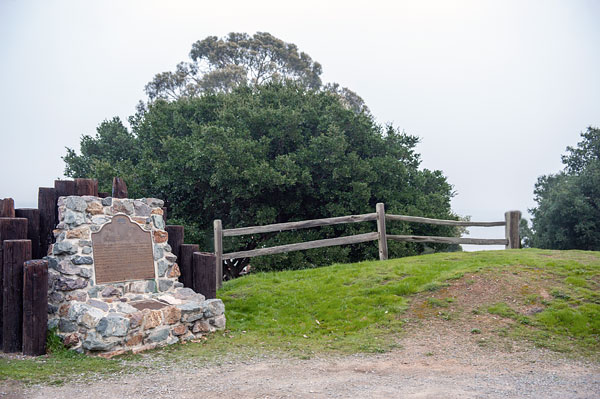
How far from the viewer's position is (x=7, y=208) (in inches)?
275

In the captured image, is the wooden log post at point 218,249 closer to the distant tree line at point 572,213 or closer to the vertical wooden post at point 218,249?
the vertical wooden post at point 218,249

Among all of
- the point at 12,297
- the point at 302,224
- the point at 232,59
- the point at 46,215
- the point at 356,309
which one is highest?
the point at 232,59

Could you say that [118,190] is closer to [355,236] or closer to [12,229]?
[12,229]

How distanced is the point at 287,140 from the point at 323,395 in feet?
33.4

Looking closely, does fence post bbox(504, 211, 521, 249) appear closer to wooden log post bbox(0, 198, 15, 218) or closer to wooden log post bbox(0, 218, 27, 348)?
wooden log post bbox(0, 218, 27, 348)

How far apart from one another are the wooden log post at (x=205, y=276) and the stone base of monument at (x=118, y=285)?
0.68ft

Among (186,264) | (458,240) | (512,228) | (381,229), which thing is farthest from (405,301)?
(512,228)

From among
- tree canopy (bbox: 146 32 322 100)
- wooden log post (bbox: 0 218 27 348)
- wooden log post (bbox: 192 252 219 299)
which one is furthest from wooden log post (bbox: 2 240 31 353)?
tree canopy (bbox: 146 32 322 100)

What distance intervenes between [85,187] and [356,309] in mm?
4875

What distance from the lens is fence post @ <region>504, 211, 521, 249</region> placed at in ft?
38.6

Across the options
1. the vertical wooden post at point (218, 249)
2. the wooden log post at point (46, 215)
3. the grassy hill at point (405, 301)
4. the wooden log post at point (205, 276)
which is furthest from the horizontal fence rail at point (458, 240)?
the wooden log post at point (46, 215)

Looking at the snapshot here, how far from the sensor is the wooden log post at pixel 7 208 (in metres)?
6.96

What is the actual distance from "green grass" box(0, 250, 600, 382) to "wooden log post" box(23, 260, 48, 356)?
291mm

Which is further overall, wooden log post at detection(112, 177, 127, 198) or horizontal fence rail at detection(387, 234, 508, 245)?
horizontal fence rail at detection(387, 234, 508, 245)
